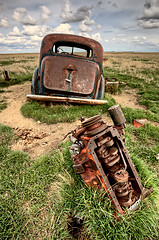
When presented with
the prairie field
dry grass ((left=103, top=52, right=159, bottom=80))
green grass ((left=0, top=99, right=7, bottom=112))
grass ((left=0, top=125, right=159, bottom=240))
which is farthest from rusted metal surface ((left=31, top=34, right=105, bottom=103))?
dry grass ((left=103, top=52, right=159, bottom=80))

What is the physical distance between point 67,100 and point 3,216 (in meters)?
2.87

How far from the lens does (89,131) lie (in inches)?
65.4

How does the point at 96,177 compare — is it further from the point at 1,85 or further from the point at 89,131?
the point at 1,85

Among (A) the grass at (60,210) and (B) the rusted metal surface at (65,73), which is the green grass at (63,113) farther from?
(A) the grass at (60,210)

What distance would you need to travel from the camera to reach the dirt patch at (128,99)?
19.7 ft

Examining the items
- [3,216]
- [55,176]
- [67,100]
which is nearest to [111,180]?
[55,176]

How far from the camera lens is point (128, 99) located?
22.0 feet

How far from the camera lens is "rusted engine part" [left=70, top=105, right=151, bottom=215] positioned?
1.57 meters

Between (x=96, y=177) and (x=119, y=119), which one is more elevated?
(x=119, y=119)

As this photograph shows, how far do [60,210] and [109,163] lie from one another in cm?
91

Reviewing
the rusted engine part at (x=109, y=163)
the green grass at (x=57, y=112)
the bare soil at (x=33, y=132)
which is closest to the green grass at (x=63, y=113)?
the green grass at (x=57, y=112)

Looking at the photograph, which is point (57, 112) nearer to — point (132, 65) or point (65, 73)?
point (65, 73)

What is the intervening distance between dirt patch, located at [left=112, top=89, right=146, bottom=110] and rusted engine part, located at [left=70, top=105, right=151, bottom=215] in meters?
4.46

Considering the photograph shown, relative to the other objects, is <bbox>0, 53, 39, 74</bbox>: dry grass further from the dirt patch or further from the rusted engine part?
the rusted engine part
